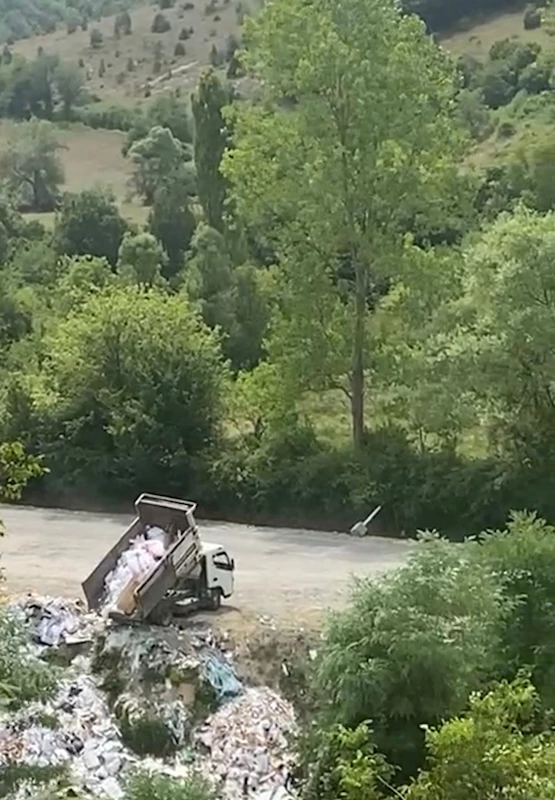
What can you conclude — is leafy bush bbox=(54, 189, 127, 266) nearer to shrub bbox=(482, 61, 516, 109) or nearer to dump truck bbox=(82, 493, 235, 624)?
shrub bbox=(482, 61, 516, 109)

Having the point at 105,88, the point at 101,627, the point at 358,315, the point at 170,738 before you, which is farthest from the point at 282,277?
the point at 105,88

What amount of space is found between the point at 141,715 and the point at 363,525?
735 centimetres

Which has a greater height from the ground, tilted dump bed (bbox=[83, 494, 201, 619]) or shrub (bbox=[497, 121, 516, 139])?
shrub (bbox=[497, 121, 516, 139])

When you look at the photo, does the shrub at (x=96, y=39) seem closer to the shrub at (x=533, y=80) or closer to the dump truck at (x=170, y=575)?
the shrub at (x=533, y=80)

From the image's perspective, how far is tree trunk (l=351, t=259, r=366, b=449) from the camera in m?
24.2

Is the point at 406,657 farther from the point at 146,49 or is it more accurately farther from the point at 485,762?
the point at 146,49

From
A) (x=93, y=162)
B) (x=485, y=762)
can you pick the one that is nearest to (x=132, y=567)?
(x=485, y=762)

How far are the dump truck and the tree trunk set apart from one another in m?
6.29

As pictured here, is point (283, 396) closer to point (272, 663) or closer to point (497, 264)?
point (497, 264)

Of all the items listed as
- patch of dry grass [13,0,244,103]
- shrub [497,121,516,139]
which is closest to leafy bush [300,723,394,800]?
shrub [497,121,516,139]

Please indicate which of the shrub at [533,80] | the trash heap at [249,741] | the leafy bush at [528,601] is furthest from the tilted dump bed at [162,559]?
the shrub at [533,80]

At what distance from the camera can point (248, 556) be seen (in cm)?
2139

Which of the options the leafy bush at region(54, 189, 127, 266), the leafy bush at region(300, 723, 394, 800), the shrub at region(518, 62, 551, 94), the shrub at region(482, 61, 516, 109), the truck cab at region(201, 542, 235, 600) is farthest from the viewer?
the shrub at region(482, 61, 516, 109)

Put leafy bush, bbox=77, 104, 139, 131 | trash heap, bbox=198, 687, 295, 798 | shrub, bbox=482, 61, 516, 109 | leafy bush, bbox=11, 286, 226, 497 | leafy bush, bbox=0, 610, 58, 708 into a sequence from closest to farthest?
leafy bush, bbox=0, 610, 58, 708 < trash heap, bbox=198, 687, 295, 798 < leafy bush, bbox=11, 286, 226, 497 < shrub, bbox=482, 61, 516, 109 < leafy bush, bbox=77, 104, 139, 131
